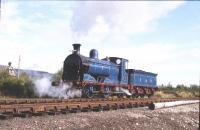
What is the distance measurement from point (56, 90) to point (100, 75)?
4.80m

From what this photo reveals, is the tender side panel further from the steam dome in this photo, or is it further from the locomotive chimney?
the locomotive chimney

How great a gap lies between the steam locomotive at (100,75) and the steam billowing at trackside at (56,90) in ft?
1.37

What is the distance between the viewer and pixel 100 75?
29.9 meters

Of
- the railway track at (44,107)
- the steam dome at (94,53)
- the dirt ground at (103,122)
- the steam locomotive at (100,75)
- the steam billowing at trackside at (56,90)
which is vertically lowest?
the dirt ground at (103,122)

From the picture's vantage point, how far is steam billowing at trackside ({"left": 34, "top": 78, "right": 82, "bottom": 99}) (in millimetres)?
26141

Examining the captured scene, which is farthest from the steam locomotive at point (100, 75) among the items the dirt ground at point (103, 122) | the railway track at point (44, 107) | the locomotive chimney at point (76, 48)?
the dirt ground at point (103, 122)

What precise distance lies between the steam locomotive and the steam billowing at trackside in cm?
42

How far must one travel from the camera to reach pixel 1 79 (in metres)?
33.3

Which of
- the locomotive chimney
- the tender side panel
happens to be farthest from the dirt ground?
the tender side panel

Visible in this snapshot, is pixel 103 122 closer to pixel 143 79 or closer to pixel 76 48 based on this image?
pixel 76 48

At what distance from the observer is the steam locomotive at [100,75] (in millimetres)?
27422

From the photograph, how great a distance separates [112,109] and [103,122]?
19.5ft

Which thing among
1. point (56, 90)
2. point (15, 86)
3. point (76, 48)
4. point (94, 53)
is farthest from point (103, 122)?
point (15, 86)

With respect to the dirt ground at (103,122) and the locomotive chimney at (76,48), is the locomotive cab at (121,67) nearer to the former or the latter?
the locomotive chimney at (76,48)
